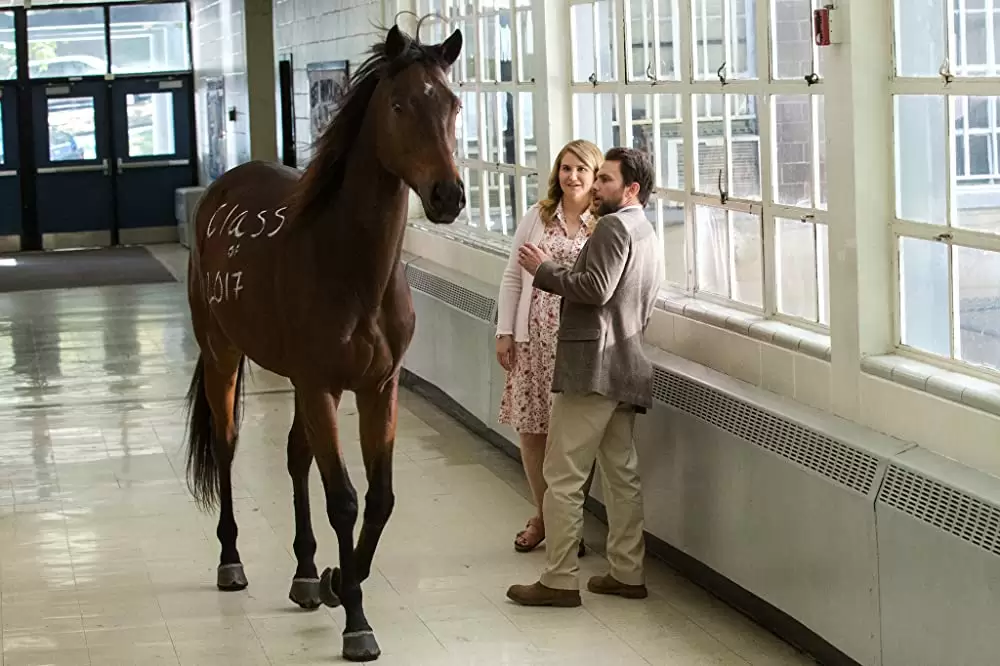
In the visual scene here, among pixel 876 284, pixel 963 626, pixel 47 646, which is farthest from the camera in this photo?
pixel 47 646

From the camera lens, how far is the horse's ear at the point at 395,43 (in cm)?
409

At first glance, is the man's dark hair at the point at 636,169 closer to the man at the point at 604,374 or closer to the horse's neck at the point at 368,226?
the man at the point at 604,374

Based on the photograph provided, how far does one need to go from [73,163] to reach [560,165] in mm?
14784

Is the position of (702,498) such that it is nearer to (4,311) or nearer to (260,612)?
(260,612)

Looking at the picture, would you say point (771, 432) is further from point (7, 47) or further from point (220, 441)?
point (7, 47)

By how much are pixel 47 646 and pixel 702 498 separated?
209 centimetres

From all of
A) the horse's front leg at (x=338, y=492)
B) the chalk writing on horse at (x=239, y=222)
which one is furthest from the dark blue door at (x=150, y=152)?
the horse's front leg at (x=338, y=492)

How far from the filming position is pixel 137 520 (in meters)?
6.04

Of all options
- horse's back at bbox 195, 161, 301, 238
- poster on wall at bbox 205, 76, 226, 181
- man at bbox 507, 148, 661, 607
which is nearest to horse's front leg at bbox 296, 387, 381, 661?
man at bbox 507, 148, 661, 607

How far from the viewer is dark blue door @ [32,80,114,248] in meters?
18.5

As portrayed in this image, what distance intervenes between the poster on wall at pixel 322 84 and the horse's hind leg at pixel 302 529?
17.6ft

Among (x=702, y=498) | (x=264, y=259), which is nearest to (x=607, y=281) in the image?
(x=702, y=498)

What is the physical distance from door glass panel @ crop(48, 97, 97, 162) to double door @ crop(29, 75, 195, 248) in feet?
0.04

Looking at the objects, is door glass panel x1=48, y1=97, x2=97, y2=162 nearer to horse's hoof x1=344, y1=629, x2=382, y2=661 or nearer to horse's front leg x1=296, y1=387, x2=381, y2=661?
horse's front leg x1=296, y1=387, x2=381, y2=661
